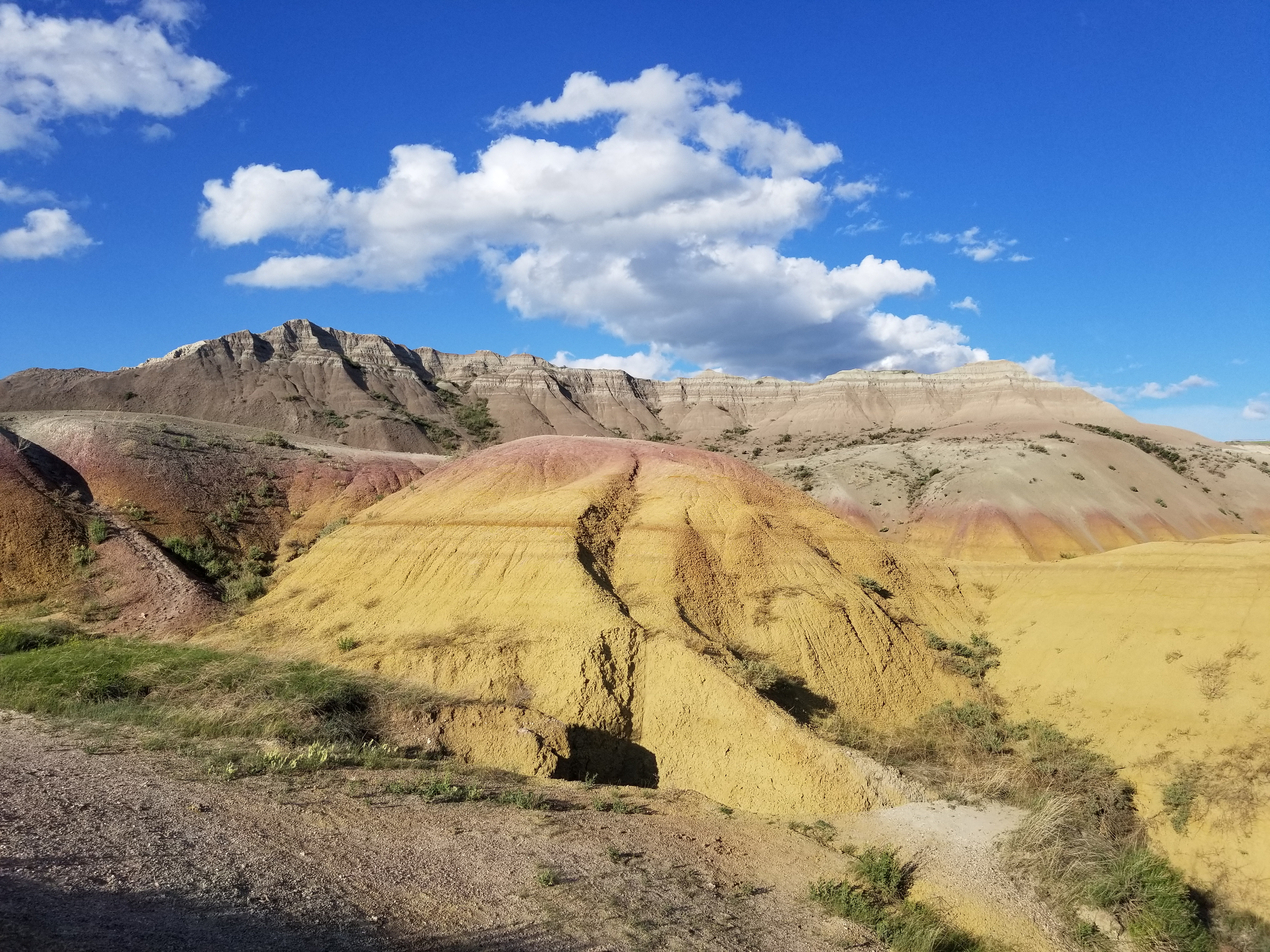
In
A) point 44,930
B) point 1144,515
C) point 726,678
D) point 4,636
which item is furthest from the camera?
point 1144,515

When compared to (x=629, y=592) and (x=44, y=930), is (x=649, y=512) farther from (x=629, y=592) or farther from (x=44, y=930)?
(x=44, y=930)

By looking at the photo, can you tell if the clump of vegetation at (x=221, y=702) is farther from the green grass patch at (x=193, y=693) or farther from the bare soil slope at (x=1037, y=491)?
the bare soil slope at (x=1037, y=491)

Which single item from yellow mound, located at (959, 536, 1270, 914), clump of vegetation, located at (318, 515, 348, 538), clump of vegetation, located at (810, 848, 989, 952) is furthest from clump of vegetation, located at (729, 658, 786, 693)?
clump of vegetation, located at (318, 515, 348, 538)

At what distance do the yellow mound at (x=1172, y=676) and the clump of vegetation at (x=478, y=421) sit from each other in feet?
240

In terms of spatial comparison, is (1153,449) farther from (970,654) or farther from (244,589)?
(244,589)

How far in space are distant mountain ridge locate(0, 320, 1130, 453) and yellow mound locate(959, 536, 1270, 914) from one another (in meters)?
66.6

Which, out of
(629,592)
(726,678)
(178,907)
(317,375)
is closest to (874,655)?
(726,678)

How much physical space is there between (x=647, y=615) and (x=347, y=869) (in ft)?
35.0

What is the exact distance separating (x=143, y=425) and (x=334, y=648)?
22928mm

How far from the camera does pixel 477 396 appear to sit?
331 feet

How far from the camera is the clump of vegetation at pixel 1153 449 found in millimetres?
54375

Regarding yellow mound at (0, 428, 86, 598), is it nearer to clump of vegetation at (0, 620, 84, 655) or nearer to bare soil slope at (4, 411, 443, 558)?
bare soil slope at (4, 411, 443, 558)

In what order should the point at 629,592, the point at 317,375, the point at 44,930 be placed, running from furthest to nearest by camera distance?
A: the point at 317,375, the point at 629,592, the point at 44,930

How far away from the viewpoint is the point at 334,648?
1873cm
